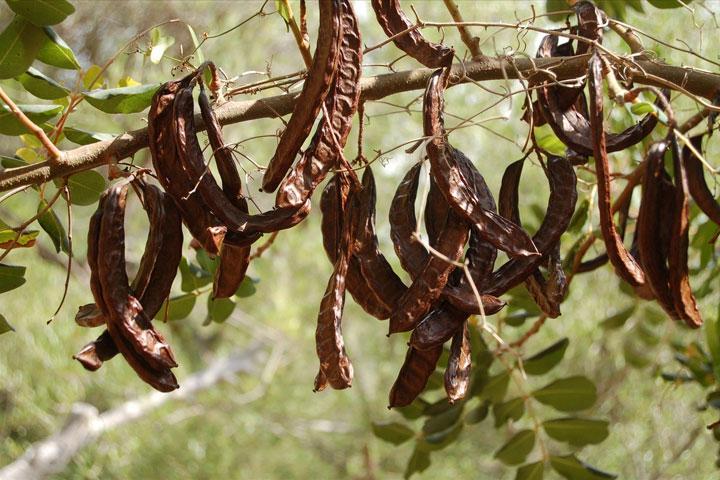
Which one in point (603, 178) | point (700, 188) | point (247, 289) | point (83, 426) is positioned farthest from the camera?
point (83, 426)

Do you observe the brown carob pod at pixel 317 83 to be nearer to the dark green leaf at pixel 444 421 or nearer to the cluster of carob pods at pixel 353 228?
the cluster of carob pods at pixel 353 228

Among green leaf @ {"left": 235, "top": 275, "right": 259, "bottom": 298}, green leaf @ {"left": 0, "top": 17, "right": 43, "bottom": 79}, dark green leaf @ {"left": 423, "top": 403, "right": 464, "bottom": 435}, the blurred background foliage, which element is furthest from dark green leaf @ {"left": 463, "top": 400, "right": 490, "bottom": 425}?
the blurred background foliage

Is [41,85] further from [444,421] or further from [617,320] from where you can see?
[617,320]

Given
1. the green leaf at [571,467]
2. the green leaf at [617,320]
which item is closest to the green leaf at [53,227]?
the green leaf at [571,467]

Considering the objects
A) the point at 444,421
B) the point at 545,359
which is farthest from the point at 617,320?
the point at 444,421

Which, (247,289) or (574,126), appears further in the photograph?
(247,289)

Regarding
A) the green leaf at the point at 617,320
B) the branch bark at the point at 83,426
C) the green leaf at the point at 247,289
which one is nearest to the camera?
the green leaf at the point at 247,289
